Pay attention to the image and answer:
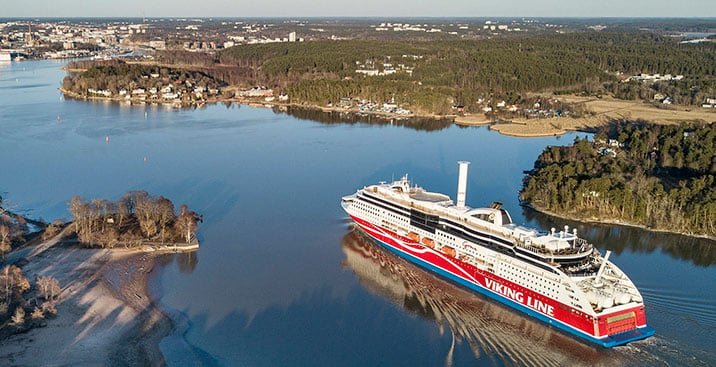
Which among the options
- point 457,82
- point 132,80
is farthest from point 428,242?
point 132,80

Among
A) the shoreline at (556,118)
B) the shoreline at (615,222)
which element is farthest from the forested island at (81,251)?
the shoreline at (556,118)

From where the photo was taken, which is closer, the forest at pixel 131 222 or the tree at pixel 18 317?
the tree at pixel 18 317

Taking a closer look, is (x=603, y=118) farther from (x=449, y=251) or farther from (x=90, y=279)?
(x=90, y=279)

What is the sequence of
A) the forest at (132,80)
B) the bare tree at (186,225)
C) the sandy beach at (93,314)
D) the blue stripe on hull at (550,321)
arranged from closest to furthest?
the sandy beach at (93,314), the blue stripe on hull at (550,321), the bare tree at (186,225), the forest at (132,80)

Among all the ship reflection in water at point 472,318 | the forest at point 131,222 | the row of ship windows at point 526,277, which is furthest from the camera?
the forest at point 131,222

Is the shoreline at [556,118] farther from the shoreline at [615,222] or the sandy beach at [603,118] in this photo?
the shoreline at [615,222]

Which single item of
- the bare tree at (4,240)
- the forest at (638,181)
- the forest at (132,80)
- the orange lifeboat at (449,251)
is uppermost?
the forest at (132,80)
